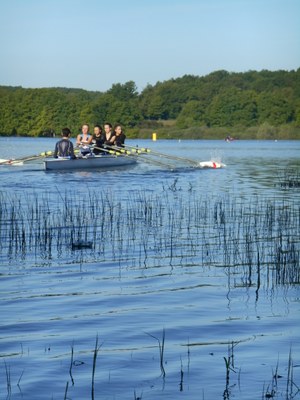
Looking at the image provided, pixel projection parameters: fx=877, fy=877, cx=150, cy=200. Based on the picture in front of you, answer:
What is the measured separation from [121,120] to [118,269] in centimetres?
15927

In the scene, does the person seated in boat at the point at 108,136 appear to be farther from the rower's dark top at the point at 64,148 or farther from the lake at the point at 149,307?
the lake at the point at 149,307

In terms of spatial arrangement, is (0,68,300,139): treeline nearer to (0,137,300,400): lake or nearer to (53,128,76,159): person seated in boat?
Result: (53,128,76,159): person seated in boat

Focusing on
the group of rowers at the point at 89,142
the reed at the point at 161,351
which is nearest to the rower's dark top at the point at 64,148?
the group of rowers at the point at 89,142

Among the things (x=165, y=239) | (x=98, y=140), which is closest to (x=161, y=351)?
(x=165, y=239)

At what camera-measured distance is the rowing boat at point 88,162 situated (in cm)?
3089

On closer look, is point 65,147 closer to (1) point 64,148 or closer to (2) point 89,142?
(1) point 64,148

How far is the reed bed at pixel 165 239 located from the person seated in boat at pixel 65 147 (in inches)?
429

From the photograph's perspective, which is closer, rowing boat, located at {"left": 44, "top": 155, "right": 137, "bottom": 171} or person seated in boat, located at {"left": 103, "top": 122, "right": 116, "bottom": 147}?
rowing boat, located at {"left": 44, "top": 155, "right": 137, "bottom": 171}

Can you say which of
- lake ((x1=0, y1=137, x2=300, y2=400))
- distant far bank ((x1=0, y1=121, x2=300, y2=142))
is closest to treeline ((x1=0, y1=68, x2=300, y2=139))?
distant far bank ((x1=0, y1=121, x2=300, y2=142))

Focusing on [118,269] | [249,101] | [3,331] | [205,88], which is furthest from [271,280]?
[205,88]

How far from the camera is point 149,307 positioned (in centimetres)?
895

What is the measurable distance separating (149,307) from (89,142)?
82.1 feet

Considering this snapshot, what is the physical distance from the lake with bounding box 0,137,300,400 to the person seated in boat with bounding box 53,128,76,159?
1240 cm

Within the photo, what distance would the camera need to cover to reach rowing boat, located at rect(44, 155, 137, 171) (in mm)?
30891
